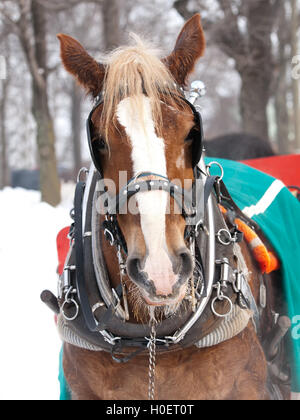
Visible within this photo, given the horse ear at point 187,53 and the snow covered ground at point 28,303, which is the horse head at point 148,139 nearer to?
the horse ear at point 187,53

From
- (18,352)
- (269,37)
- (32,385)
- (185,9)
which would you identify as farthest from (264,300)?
(269,37)

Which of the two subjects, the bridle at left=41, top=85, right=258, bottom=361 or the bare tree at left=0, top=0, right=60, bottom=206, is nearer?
the bridle at left=41, top=85, right=258, bottom=361

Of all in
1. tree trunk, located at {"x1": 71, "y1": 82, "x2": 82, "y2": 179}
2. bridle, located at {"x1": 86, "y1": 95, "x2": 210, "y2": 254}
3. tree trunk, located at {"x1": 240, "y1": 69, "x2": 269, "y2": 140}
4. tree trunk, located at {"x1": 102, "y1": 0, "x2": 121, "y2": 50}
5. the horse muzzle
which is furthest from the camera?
tree trunk, located at {"x1": 71, "y1": 82, "x2": 82, "y2": 179}

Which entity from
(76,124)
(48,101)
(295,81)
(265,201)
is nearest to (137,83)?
(265,201)

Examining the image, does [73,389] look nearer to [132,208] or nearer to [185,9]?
[132,208]

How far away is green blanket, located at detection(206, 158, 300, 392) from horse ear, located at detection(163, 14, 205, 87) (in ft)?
3.62

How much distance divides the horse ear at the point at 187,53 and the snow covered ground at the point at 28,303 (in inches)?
114

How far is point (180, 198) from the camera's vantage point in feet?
6.04

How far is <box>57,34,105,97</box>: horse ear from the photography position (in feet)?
7.34

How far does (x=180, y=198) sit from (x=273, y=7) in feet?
34.5

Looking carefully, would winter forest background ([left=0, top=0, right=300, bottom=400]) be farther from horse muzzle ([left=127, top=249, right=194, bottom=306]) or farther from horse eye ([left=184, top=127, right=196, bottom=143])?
horse muzzle ([left=127, top=249, right=194, bottom=306])

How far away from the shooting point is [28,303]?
211 inches

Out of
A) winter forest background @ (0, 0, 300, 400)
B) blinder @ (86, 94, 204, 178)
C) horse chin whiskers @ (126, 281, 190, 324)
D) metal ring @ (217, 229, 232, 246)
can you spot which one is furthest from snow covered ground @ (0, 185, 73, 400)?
blinder @ (86, 94, 204, 178)

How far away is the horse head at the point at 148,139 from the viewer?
172cm
